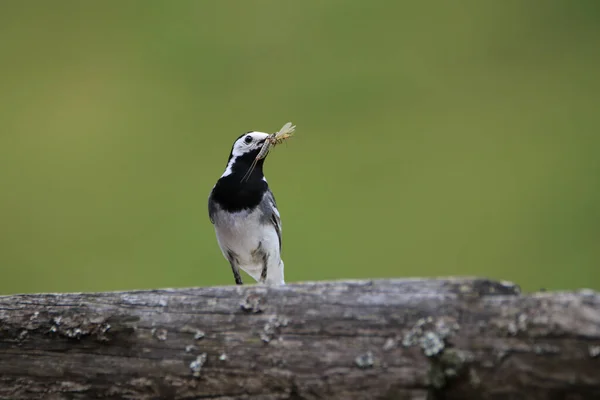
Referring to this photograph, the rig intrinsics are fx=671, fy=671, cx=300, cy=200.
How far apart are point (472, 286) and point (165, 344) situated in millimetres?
420

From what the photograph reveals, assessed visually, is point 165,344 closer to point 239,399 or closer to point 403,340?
point 239,399

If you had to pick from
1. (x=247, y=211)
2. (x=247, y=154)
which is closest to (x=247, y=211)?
(x=247, y=211)

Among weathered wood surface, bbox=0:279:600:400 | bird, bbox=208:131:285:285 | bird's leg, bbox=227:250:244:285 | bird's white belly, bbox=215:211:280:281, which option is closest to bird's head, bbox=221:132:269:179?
bird, bbox=208:131:285:285

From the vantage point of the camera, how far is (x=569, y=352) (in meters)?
0.73

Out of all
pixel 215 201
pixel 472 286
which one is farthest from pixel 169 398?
pixel 215 201

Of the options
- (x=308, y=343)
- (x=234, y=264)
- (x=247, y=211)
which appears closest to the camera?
(x=308, y=343)

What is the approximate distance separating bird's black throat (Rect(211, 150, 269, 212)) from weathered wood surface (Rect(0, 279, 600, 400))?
1065 millimetres

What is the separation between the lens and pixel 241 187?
82.2 inches

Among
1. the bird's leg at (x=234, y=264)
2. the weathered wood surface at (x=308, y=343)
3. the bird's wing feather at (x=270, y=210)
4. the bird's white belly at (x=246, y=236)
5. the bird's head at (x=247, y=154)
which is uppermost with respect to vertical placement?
the bird's head at (x=247, y=154)

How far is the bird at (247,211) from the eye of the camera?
2.07 meters

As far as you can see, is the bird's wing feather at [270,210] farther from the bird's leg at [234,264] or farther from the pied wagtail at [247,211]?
the bird's leg at [234,264]

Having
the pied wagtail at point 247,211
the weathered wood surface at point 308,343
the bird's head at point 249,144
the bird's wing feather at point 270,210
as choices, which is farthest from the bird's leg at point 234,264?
the weathered wood surface at point 308,343

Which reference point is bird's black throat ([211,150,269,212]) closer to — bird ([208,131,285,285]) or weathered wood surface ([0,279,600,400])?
bird ([208,131,285,285])

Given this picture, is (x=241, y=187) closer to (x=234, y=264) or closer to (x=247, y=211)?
(x=247, y=211)
